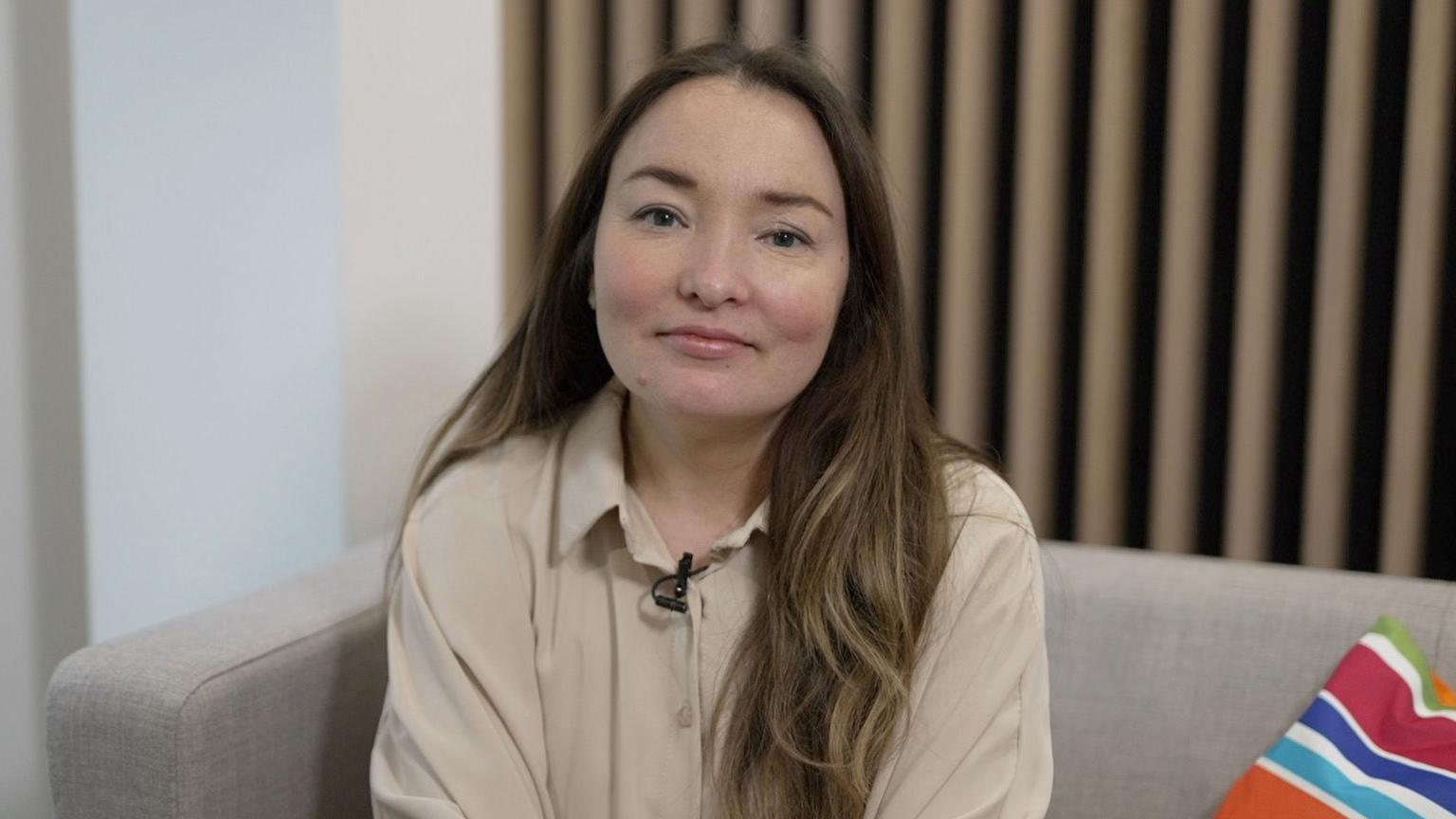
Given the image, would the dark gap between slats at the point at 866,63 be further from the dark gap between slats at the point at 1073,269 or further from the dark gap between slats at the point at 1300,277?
the dark gap between slats at the point at 1300,277

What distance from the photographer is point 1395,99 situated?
164 cm

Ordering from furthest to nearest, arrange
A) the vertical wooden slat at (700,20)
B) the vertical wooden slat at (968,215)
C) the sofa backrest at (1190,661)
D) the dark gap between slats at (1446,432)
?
1. the vertical wooden slat at (700,20)
2. the vertical wooden slat at (968,215)
3. the dark gap between slats at (1446,432)
4. the sofa backrest at (1190,661)

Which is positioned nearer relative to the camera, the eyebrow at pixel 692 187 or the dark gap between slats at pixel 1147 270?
the eyebrow at pixel 692 187

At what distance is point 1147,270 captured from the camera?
1.76 meters

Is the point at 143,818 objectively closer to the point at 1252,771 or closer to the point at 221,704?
the point at 221,704

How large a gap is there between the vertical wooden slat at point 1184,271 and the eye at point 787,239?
1.88 feet

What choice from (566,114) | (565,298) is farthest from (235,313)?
(565,298)

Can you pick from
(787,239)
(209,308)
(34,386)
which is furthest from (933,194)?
(34,386)

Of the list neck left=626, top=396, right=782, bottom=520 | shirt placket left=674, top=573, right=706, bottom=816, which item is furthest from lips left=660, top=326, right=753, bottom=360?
shirt placket left=674, top=573, right=706, bottom=816

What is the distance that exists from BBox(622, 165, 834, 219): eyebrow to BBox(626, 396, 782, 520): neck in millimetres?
196

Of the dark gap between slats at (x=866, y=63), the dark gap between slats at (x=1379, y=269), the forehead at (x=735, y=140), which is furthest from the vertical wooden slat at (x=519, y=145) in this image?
the dark gap between slats at (x=1379, y=269)

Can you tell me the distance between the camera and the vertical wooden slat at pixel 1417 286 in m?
1.57

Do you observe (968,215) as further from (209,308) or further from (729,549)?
(209,308)

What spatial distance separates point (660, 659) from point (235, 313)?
102 centimetres
